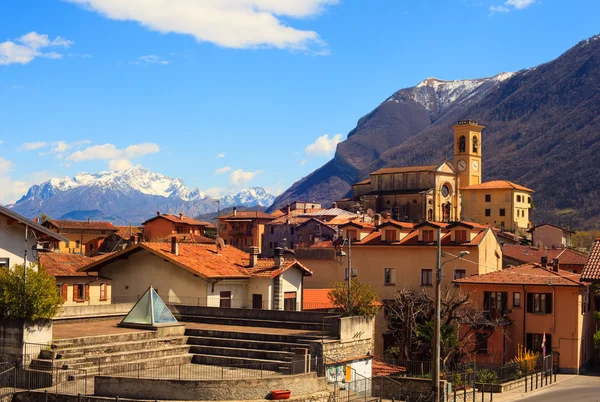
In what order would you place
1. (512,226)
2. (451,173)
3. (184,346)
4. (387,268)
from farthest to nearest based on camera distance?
(451,173) < (512,226) < (387,268) < (184,346)

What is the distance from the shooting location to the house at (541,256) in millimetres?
70125

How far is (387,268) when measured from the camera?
6272cm

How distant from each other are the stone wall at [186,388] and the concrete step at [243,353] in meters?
4.72

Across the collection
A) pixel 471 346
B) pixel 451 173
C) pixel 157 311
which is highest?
pixel 451 173

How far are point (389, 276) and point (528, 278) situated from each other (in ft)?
42.6

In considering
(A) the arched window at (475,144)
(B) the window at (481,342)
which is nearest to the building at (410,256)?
(B) the window at (481,342)

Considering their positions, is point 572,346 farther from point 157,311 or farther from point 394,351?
point 157,311

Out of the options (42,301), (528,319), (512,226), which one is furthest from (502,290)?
(512,226)

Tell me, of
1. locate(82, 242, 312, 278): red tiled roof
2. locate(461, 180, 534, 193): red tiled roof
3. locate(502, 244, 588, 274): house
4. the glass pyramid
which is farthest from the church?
the glass pyramid

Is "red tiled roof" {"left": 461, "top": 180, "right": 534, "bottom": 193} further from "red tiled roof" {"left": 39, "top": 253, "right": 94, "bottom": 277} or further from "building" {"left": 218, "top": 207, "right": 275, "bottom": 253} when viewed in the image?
"red tiled roof" {"left": 39, "top": 253, "right": 94, "bottom": 277}

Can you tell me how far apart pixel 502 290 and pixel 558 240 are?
206 feet

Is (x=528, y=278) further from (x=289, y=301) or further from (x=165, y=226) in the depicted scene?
(x=165, y=226)

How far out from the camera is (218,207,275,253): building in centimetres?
14825

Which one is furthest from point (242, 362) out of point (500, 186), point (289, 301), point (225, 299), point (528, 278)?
point (500, 186)
